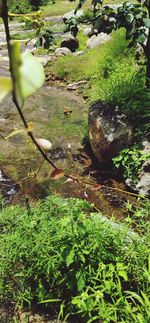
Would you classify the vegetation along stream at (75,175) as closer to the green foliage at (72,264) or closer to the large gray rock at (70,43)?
the green foliage at (72,264)

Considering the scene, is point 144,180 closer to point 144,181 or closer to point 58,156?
point 144,181

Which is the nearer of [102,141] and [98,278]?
[98,278]

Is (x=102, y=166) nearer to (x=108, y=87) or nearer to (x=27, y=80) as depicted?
(x=108, y=87)

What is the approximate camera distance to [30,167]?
5082 millimetres

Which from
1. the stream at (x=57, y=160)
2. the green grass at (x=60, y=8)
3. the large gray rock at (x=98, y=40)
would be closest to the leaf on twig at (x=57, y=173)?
the stream at (x=57, y=160)

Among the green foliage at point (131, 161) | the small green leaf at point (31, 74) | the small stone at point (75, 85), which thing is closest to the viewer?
the small green leaf at point (31, 74)

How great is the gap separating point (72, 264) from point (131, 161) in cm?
240

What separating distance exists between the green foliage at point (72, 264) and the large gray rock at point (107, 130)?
2.26 meters

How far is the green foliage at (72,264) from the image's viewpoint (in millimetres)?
2398

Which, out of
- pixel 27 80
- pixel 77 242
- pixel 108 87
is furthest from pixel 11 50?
pixel 108 87

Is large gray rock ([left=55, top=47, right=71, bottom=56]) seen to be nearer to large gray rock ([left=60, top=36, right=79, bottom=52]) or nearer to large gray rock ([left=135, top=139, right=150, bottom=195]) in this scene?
large gray rock ([left=60, top=36, right=79, bottom=52])

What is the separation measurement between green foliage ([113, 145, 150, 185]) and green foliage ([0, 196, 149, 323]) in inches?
71.4

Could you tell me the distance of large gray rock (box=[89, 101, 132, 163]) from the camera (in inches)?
196

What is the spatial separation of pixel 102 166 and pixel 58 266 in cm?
263
